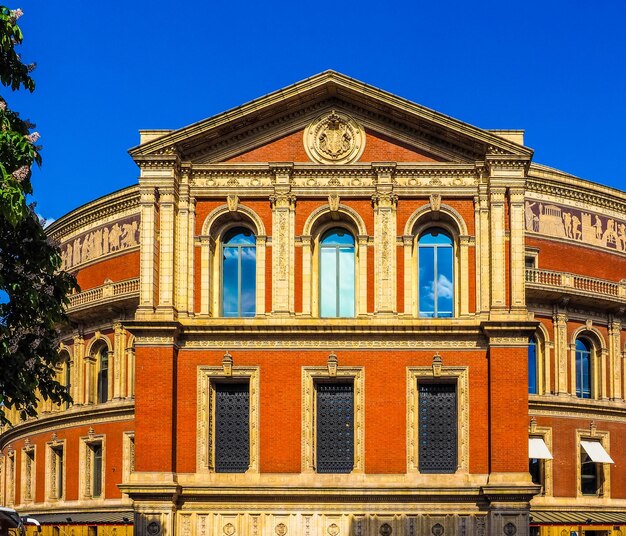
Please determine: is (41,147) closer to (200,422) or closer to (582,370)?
(200,422)

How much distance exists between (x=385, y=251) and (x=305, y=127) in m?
5.19

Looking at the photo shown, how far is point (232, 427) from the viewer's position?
42.8m

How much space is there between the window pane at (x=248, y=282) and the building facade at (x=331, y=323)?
47 mm

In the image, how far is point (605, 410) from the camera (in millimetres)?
58781

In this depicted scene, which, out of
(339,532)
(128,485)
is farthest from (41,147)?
(339,532)

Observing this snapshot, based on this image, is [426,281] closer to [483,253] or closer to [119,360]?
[483,253]

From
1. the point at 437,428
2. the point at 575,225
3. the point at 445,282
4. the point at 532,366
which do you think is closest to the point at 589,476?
the point at 532,366

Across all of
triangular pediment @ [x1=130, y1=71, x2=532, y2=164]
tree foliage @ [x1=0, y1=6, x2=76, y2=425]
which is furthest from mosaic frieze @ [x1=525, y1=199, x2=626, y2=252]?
tree foliage @ [x1=0, y1=6, x2=76, y2=425]

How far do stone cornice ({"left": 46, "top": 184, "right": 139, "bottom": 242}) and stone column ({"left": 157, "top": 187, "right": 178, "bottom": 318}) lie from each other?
1730 cm

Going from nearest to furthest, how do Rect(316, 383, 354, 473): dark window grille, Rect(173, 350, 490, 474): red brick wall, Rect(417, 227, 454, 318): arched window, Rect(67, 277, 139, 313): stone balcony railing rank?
Rect(173, 350, 490, 474): red brick wall, Rect(316, 383, 354, 473): dark window grille, Rect(417, 227, 454, 318): arched window, Rect(67, 277, 139, 313): stone balcony railing

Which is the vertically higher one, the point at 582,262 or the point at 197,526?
the point at 582,262

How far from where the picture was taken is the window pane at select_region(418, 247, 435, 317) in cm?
4350

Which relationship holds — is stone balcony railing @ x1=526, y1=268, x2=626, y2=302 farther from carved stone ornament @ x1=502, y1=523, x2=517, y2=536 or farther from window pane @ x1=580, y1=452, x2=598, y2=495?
carved stone ornament @ x1=502, y1=523, x2=517, y2=536

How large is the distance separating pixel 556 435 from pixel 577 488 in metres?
2.53
